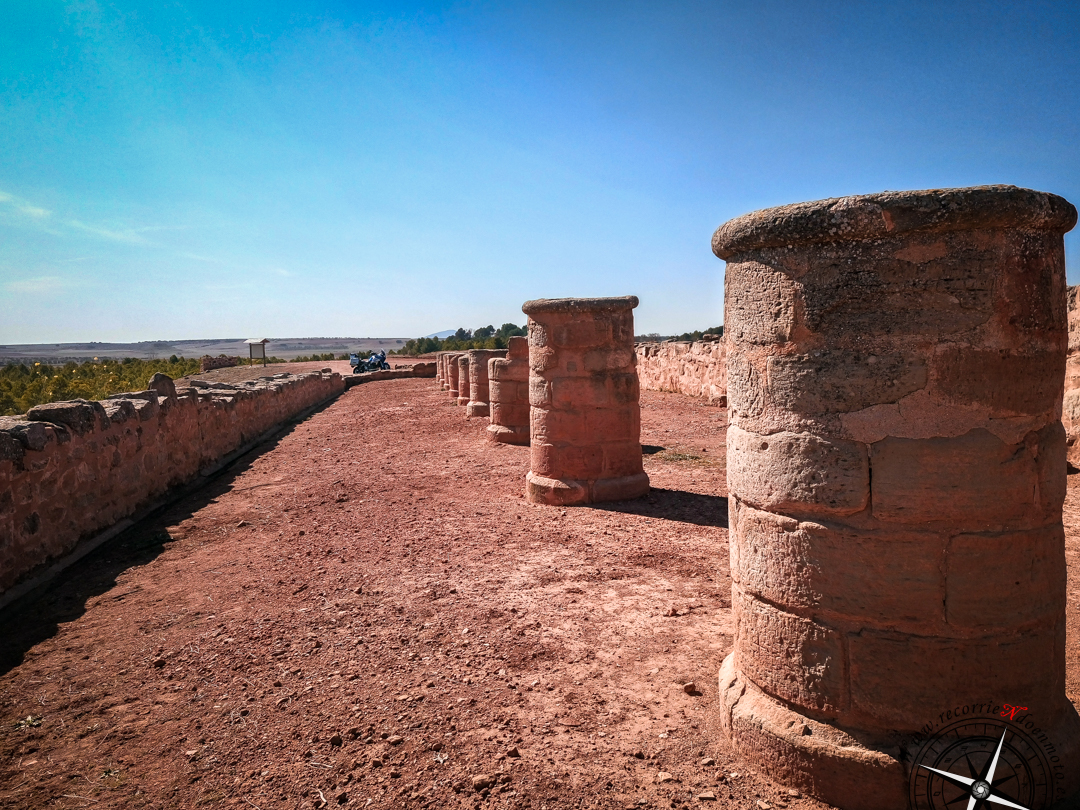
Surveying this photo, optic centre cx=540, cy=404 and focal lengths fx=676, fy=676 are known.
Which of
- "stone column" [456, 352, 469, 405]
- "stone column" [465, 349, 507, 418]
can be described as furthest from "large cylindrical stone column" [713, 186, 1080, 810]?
"stone column" [456, 352, 469, 405]

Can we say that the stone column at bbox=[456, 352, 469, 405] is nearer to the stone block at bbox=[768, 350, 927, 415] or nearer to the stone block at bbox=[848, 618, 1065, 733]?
the stone block at bbox=[768, 350, 927, 415]

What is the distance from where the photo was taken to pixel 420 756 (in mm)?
3197

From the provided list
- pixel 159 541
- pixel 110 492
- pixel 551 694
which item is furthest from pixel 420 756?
pixel 110 492

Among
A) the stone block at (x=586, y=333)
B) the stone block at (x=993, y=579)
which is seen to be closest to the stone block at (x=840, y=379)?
the stone block at (x=993, y=579)

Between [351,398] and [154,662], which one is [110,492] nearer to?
[154,662]

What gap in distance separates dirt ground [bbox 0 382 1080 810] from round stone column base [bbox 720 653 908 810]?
10cm

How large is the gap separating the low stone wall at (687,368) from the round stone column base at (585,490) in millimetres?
→ 6827

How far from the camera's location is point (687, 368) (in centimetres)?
1755

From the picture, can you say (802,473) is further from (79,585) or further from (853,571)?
(79,585)

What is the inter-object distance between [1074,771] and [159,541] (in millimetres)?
7336

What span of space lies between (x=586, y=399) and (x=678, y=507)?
5.17ft

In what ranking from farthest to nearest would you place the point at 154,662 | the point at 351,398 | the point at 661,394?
A: the point at 351,398 → the point at 661,394 → the point at 154,662

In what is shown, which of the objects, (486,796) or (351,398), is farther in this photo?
(351,398)

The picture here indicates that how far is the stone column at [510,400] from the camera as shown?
11984 mm
